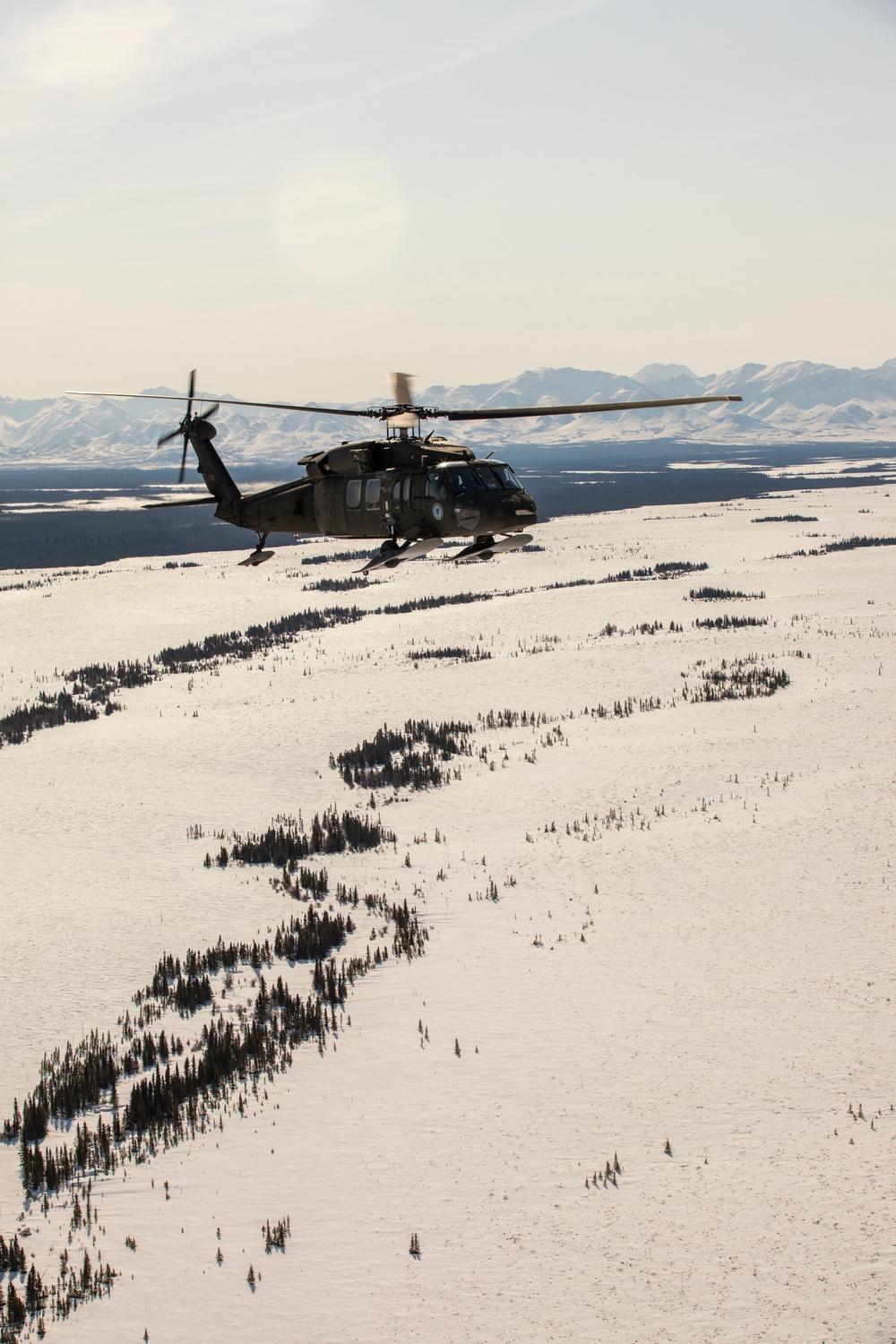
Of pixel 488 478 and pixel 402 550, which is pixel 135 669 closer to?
pixel 402 550

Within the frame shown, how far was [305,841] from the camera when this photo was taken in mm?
35344

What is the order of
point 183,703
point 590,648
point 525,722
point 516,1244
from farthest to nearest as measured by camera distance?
1. point 590,648
2. point 183,703
3. point 525,722
4. point 516,1244

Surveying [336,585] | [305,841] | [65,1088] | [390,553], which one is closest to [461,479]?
[390,553]

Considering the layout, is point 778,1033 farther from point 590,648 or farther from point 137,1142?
point 590,648

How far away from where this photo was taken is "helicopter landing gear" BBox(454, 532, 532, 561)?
18.4m

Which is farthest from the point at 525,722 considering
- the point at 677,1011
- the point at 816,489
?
the point at 816,489

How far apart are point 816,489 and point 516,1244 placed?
17707 cm

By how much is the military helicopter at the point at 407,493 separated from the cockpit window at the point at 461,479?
2cm

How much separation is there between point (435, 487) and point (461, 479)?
0.52 metres

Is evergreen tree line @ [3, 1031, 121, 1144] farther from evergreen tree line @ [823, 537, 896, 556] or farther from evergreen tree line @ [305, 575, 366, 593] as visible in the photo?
evergreen tree line @ [823, 537, 896, 556]

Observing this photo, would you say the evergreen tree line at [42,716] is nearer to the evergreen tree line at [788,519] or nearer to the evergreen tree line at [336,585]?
the evergreen tree line at [336,585]

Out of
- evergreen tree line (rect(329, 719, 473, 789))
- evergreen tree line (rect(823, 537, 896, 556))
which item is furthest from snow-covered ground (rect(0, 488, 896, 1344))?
evergreen tree line (rect(823, 537, 896, 556))

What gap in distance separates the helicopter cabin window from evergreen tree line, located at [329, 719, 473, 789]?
2259 cm

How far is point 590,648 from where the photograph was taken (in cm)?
6131
